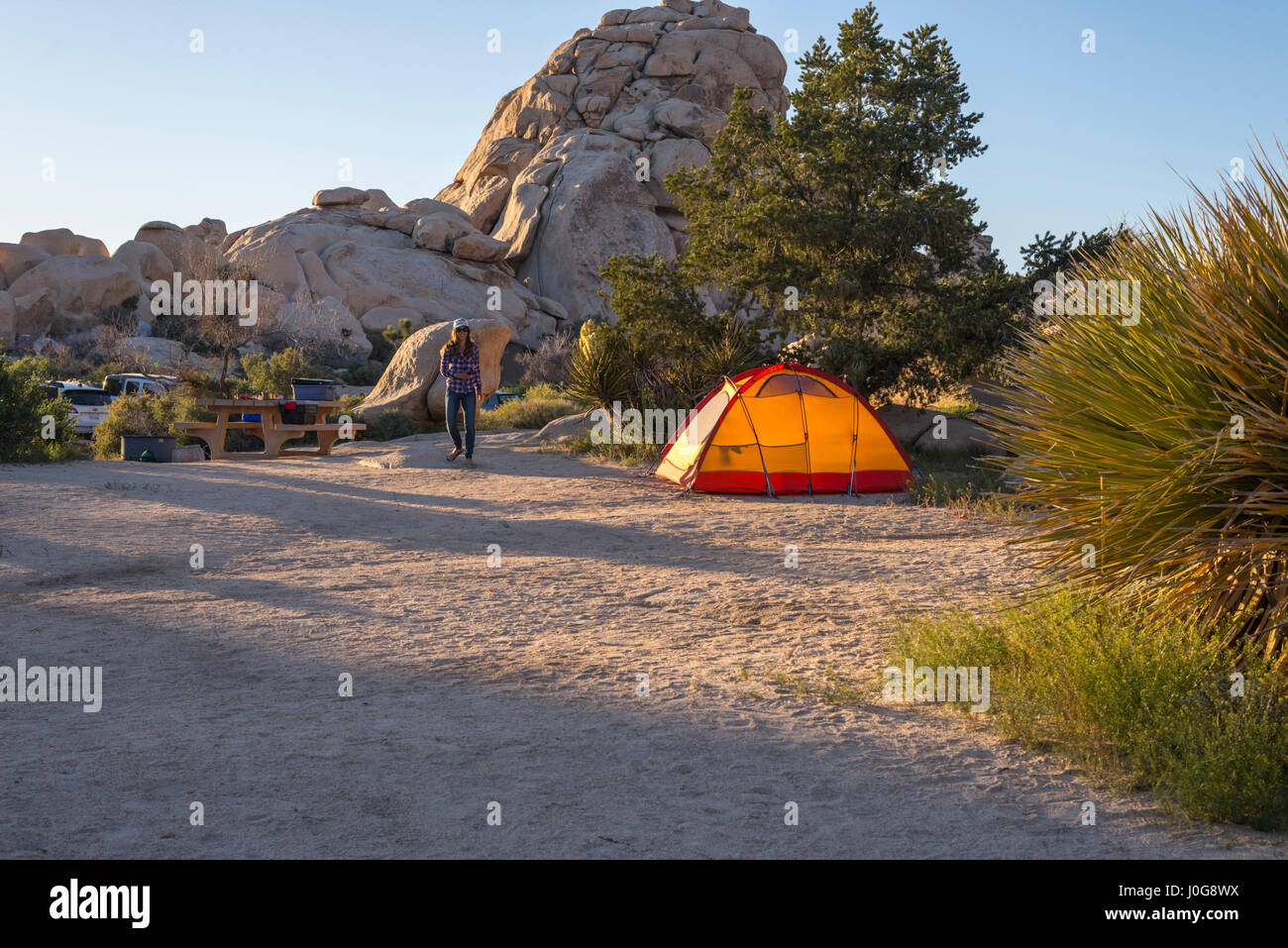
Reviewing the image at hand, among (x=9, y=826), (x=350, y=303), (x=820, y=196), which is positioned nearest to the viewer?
(x=9, y=826)

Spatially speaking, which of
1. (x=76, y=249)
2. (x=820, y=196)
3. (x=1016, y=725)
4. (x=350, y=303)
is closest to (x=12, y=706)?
(x=1016, y=725)

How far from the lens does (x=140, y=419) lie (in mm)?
18828

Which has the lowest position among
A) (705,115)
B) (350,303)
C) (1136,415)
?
(1136,415)

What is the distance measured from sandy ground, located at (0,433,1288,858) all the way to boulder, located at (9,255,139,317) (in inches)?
1831

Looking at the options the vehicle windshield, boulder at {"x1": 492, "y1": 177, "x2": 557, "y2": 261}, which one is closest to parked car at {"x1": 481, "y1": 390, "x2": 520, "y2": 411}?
the vehicle windshield

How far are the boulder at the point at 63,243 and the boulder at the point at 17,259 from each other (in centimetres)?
232

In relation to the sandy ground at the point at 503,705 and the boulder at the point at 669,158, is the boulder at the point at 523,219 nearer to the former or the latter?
the boulder at the point at 669,158

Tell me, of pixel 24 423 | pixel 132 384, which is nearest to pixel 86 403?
pixel 132 384

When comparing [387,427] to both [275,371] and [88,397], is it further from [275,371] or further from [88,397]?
[275,371]

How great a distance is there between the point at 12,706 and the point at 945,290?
46.3ft

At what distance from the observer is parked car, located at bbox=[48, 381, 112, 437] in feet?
72.7

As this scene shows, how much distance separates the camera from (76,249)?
5534cm

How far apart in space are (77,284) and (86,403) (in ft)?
109
